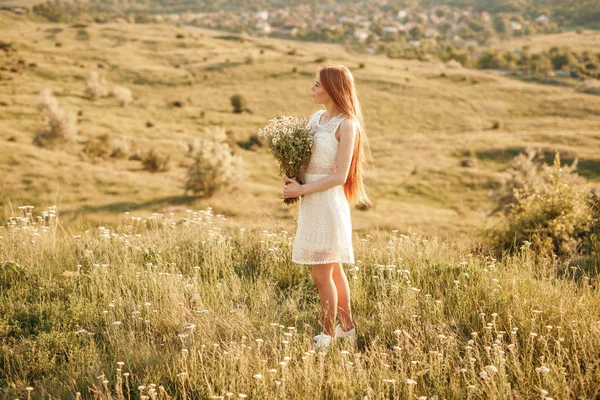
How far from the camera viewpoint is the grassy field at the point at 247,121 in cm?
3247

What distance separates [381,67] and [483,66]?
2871 cm

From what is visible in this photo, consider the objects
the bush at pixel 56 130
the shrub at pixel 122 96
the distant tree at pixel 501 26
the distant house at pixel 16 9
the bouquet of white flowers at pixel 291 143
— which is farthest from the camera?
the distant tree at pixel 501 26

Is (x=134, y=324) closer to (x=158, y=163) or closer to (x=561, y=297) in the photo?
(x=561, y=297)

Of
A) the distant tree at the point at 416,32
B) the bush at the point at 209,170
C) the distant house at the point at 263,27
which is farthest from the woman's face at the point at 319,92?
the distant house at the point at 263,27

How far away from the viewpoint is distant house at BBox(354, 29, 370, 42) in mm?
152625

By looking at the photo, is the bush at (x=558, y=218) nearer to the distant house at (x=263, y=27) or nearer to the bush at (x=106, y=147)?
the bush at (x=106, y=147)

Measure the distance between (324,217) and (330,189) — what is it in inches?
11.2

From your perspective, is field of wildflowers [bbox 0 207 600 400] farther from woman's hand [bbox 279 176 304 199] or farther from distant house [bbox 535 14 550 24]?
distant house [bbox 535 14 550 24]

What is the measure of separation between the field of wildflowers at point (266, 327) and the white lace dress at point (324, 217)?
791mm

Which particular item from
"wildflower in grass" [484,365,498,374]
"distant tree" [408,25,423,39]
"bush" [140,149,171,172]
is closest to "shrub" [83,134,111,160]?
"bush" [140,149,171,172]

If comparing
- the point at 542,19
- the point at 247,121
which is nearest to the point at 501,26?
the point at 542,19

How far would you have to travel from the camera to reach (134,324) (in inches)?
215

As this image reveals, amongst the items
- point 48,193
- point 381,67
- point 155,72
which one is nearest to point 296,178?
point 48,193

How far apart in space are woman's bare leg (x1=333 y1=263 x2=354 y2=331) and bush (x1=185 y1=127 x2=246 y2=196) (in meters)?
29.5
